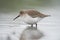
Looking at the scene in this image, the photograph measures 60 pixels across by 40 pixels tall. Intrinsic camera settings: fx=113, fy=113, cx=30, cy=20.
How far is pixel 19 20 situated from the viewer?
4.07 feet

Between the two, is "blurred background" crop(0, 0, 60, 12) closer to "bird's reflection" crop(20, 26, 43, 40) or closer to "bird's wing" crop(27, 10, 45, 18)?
"bird's wing" crop(27, 10, 45, 18)

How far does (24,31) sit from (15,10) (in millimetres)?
250

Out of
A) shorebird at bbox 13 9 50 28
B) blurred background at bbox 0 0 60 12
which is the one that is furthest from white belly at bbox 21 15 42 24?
blurred background at bbox 0 0 60 12

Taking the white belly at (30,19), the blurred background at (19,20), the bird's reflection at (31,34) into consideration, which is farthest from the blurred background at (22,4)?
the bird's reflection at (31,34)

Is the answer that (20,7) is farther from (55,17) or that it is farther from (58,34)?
(58,34)

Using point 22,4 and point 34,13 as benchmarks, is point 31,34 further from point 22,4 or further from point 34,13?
point 22,4

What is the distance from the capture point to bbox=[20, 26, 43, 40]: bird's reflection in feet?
3.88

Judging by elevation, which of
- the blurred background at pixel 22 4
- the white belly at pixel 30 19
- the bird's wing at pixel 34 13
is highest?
the blurred background at pixel 22 4

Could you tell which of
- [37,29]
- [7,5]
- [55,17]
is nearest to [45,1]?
[55,17]

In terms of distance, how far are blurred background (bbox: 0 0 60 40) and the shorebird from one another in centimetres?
4

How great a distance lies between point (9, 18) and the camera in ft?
4.02

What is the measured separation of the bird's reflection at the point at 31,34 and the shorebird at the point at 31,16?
66 mm

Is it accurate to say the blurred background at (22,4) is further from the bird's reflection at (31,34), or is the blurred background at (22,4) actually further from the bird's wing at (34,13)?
the bird's reflection at (31,34)

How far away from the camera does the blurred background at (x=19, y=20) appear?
3.93 feet
